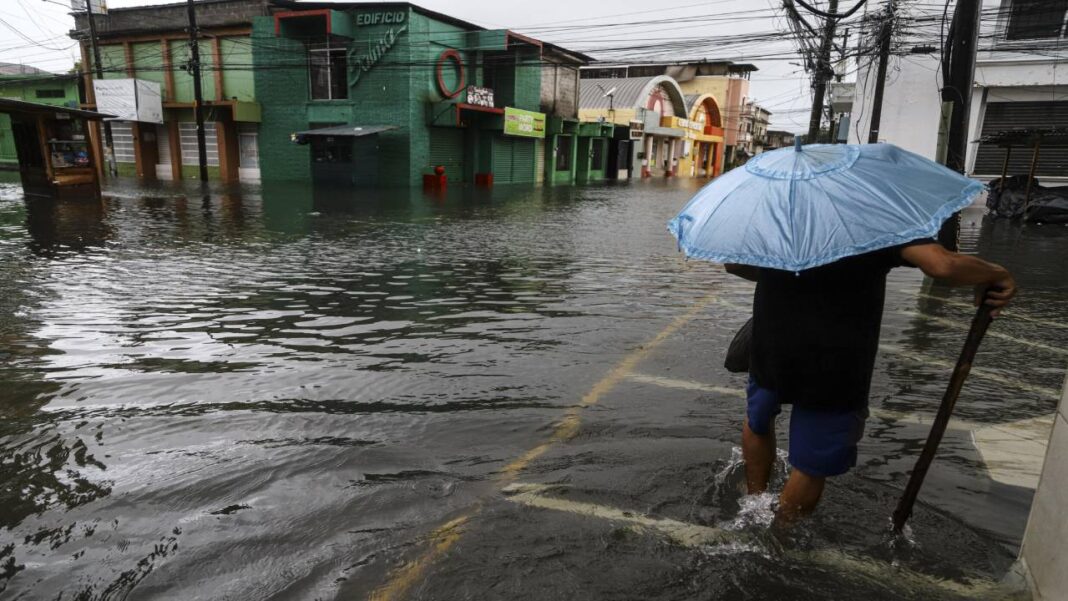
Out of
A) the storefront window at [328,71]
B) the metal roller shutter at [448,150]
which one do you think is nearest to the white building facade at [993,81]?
the metal roller shutter at [448,150]

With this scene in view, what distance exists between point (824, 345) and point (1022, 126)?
21159mm

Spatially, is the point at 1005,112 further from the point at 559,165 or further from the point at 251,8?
the point at 251,8

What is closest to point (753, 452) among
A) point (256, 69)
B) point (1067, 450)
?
point (1067, 450)

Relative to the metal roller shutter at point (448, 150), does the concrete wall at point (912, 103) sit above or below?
above

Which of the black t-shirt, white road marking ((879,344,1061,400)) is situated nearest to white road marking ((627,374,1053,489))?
white road marking ((879,344,1061,400))

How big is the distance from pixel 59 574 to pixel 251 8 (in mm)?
31738

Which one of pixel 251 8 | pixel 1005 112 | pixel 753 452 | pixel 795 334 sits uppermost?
pixel 251 8

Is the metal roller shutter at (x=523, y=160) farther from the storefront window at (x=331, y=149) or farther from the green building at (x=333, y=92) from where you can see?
the storefront window at (x=331, y=149)

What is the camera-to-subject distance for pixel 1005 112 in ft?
61.8

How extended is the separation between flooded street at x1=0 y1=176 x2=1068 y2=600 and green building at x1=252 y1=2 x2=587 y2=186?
19.8 metres

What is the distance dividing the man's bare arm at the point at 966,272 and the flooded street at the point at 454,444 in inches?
44.8

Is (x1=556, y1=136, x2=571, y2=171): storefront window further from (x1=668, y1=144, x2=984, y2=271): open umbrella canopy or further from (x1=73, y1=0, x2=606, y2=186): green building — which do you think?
(x1=668, y1=144, x2=984, y2=271): open umbrella canopy

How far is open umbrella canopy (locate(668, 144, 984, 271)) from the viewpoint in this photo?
2.24m

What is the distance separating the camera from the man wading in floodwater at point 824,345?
2.41 m
